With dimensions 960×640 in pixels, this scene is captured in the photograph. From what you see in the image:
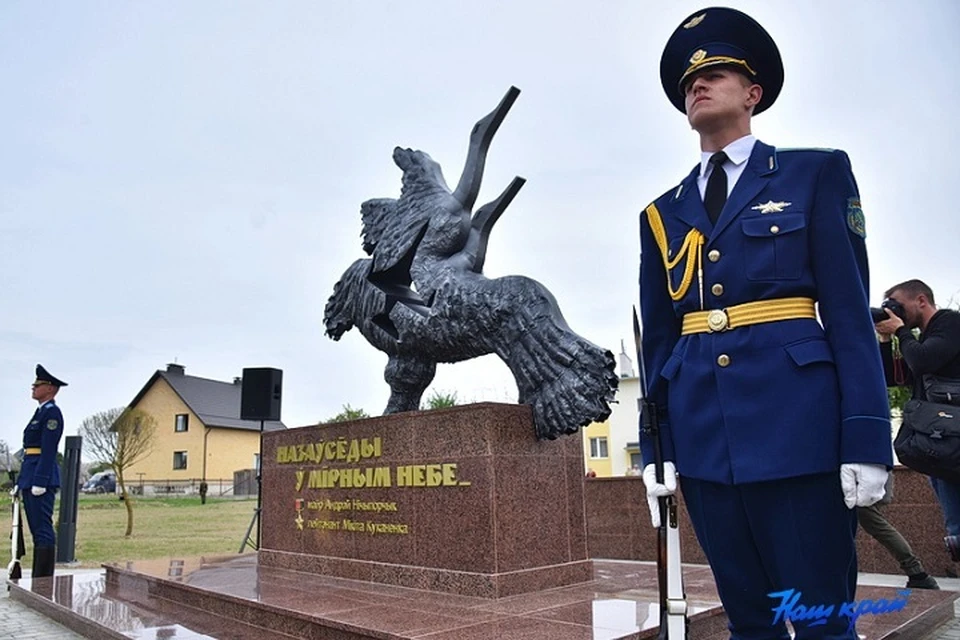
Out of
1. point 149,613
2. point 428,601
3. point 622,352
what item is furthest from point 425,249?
point 622,352

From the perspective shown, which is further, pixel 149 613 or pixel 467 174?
pixel 467 174

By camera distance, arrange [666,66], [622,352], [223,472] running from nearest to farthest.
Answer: [666,66] < [622,352] < [223,472]

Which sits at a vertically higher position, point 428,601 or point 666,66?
point 666,66

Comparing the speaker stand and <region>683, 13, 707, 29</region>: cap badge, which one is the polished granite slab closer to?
the speaker stand

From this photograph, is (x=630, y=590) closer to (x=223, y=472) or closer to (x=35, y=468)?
(x=35, y=468)

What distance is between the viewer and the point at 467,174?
621cm

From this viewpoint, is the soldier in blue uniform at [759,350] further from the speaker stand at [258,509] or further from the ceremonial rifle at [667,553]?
the speaker stand at [258,509]

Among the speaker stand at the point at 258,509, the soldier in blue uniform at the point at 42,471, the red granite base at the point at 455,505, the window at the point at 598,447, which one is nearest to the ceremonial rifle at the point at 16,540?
the soldier in blue uniform at the point at 42,471

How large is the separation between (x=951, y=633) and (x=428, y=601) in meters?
3.11

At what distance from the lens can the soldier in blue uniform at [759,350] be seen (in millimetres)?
1730

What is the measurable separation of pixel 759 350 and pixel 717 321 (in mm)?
134

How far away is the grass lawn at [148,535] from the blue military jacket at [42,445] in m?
2.17

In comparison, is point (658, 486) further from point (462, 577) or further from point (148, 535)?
point (148, 535)

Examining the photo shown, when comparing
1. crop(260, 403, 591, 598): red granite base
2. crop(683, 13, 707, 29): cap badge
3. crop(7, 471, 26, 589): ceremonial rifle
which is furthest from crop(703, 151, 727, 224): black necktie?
crop(7, 471, 26, 589): ceremonial rifle
